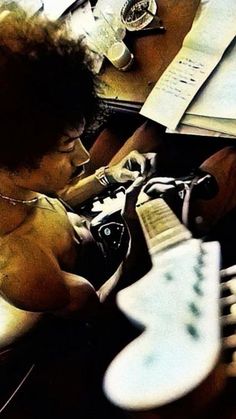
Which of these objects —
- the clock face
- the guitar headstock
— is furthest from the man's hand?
the clock face

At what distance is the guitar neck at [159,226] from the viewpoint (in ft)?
4.17

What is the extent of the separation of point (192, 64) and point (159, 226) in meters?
0.39

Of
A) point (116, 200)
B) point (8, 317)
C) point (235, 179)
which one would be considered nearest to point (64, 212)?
point (116, 200)

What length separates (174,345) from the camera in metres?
1.13

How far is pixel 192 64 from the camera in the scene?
1.44 m

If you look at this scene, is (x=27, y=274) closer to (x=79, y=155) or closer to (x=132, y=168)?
(x=79, y=155)

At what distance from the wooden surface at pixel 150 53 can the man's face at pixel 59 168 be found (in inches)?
14.5

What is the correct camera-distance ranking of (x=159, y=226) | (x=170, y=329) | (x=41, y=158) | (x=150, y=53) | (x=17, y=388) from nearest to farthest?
(x=41, y=158), (x=170, y=329), (x=159, y=226), (x=17, y=388), (x=150, y=53)

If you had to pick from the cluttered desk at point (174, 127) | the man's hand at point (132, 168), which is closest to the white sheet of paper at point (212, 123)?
the cluttered desk at point (174, 127)

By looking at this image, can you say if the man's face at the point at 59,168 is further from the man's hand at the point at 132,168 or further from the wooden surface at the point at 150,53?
the wooden surface at the point at 150,53

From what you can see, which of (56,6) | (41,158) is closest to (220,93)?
(41,158)

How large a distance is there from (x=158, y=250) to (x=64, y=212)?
8.4 inches

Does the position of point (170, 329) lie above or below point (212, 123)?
below

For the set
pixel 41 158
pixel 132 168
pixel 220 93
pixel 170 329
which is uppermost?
pixel 41 158
